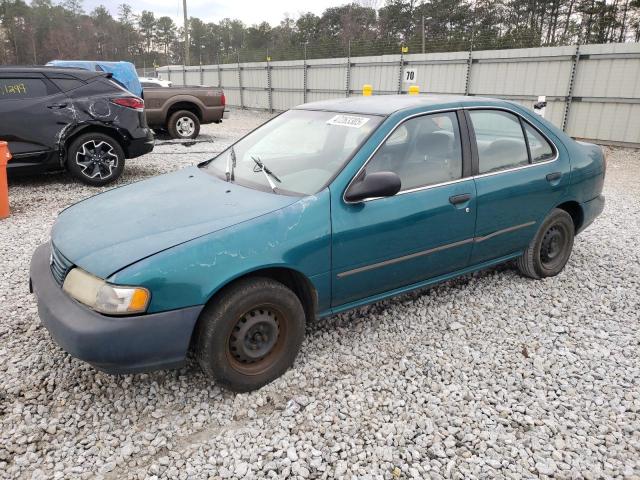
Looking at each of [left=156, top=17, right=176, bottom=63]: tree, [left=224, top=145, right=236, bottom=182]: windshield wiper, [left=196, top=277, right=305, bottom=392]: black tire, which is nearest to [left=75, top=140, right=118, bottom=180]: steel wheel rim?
[left=224, top=145, right=236, bottom=182]: windshield wiper

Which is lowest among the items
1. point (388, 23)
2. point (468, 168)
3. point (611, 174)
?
point (611, 174)

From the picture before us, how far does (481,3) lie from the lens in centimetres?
2806

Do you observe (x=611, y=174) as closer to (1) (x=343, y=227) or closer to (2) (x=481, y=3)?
(1) (x=343, y=227)

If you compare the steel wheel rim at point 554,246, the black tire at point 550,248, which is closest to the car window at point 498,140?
the black tire at point 550,248

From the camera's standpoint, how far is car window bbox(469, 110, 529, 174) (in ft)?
11.9

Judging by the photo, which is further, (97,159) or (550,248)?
(97,159)

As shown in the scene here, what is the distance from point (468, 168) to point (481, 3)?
29024mm

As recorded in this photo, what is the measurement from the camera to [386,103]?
352 cm

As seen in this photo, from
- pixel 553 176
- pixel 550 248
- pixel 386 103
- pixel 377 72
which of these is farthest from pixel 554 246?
pixel 377 72

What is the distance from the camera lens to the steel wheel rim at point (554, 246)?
4230 millimetres

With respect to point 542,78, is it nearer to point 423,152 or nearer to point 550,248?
point 550,248

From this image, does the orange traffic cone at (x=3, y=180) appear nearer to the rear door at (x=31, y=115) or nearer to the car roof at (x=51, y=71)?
the rear door at (x=31, y=115)

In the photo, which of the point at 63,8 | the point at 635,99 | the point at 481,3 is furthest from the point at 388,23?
the point at 63,8

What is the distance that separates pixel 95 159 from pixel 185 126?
6.20m
